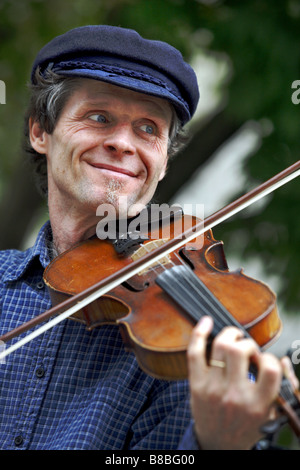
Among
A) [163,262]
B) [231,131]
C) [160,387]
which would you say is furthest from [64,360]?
[231,131]

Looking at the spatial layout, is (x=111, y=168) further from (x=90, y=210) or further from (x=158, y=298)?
(x=158, y=298)

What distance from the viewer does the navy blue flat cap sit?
1482 millimetres

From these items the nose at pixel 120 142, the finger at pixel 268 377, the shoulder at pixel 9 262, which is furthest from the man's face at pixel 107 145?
the finger at pixel 268 377

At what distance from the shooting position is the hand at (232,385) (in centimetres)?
88

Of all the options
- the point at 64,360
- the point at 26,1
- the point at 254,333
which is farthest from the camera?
the point at 26,1

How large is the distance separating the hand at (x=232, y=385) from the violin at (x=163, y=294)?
0.04 m

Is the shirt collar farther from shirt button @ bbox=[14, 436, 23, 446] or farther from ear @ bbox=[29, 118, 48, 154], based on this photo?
shirt button @ bbox=[14, 436, 23, 446]

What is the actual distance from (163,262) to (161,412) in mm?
326

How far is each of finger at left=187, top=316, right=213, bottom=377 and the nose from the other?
711 millimetres

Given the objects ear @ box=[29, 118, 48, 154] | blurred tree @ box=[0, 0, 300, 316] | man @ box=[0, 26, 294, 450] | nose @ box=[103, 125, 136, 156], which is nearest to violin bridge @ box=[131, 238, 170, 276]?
man @ box=[0, 26, 294, 450]

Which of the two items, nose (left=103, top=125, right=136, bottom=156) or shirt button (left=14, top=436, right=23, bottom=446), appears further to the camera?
nose (left=103, top=125, right=136, bottom=156)

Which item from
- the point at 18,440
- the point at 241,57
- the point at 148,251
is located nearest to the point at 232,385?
the point at 148,251
